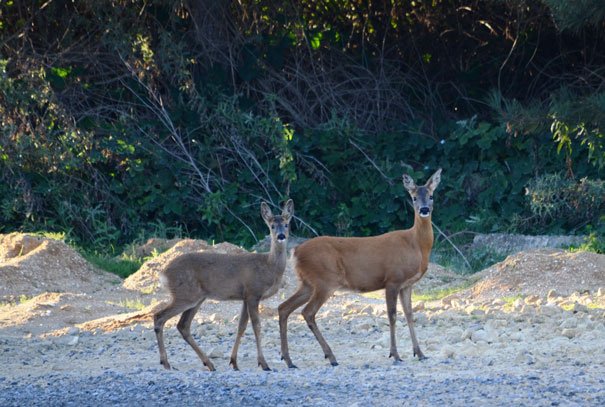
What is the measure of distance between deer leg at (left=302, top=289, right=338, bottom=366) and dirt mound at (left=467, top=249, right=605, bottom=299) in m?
3.64

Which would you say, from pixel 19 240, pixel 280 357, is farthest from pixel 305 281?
pixel 19 240

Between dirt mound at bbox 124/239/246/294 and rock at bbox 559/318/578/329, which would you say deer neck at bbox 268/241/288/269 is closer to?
rock at bbox 559/318/578/329

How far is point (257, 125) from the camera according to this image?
18.6m

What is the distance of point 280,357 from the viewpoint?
33.0 ft

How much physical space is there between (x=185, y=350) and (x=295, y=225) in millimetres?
7825

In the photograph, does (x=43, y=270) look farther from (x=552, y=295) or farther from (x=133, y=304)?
(x=552, y=295)

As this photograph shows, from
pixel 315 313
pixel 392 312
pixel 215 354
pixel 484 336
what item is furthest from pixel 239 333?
pixel 484 336

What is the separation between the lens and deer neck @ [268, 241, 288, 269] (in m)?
10.2

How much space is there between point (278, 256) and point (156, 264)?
519 cm

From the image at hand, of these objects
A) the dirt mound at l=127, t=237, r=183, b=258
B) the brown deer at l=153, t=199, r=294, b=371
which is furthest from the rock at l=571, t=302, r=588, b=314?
the dirt mound at l=127, t=237, r=183, b=258

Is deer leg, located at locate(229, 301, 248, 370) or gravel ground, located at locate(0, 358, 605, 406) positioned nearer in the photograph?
gravel ground, located at locate(0, 358, 605, 406)

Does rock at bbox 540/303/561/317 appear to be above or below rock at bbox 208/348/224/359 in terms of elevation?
below

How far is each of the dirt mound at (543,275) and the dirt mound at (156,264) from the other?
3.76 m

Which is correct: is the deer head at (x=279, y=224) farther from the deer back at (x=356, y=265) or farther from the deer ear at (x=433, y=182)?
the deer ear at (x=433, y=182)
